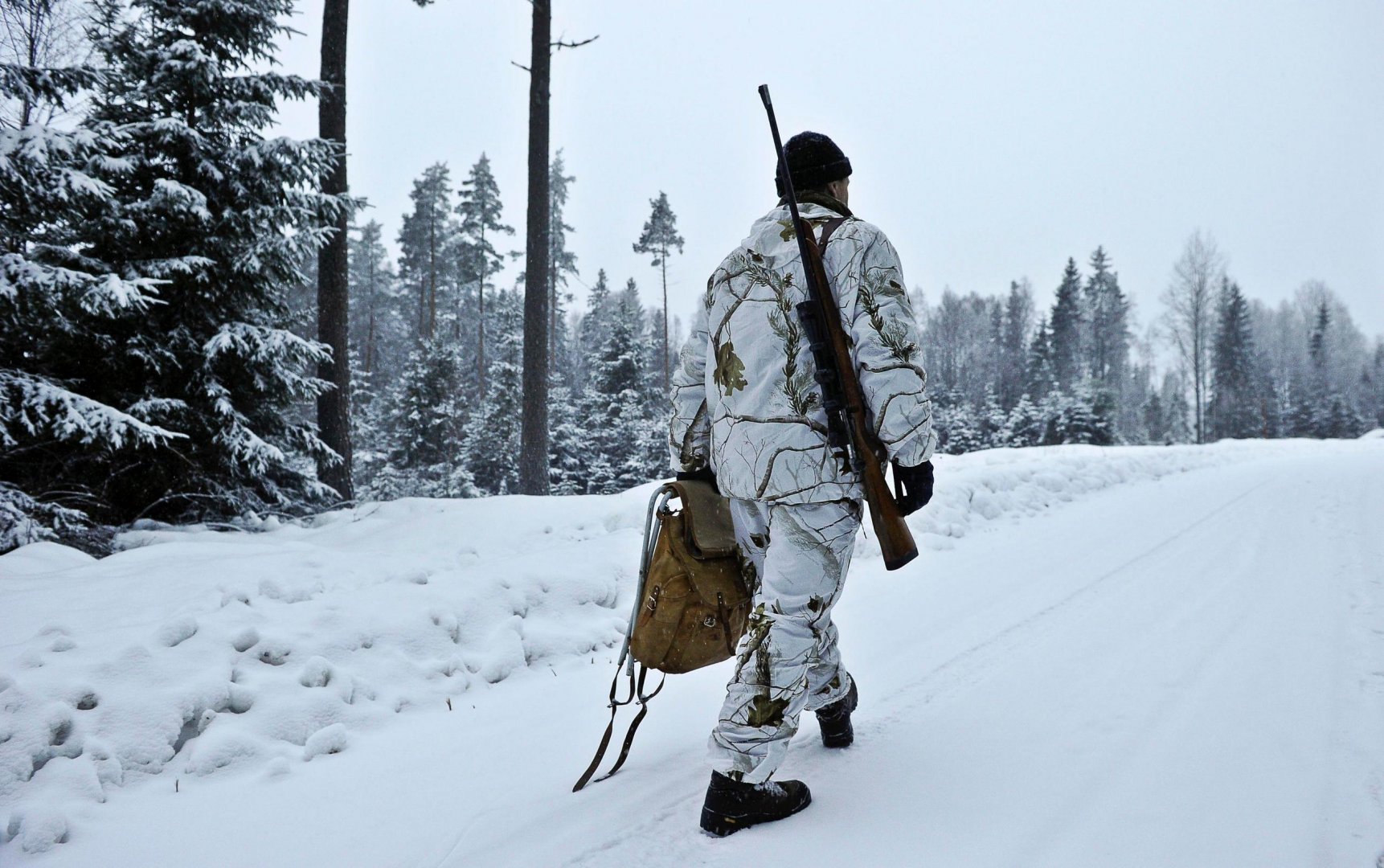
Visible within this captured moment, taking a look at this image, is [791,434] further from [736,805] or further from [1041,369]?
[1041,369]

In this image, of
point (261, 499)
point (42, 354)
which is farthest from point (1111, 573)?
point (42, 354)

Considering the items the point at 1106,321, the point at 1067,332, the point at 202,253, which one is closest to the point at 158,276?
the point at 202,253

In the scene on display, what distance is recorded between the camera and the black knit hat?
2.31 meters

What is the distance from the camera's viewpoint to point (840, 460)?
2100 mm

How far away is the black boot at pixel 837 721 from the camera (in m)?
2.42

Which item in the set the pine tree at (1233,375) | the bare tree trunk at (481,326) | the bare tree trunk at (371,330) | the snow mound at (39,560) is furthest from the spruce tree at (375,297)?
the pine tree at (1233,375)

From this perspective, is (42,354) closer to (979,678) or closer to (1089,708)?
(979,678)

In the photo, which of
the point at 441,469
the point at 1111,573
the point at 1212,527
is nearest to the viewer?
the point at 1111,573

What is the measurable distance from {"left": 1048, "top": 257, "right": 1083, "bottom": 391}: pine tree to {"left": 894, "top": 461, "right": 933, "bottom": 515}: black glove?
48.6 meters

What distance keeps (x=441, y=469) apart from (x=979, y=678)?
2143 centimetres

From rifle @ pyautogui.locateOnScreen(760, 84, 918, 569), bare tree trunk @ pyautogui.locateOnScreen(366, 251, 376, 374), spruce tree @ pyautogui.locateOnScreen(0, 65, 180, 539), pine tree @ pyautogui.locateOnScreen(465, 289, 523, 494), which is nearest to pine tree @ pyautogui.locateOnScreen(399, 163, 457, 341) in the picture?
bare tree trunk @ pyautogui.locateOnScreen(366, 251, 376, 374)

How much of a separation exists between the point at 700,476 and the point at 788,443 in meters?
0.47

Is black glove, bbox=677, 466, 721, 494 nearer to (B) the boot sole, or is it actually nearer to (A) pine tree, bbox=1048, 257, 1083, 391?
(B) the boot sole

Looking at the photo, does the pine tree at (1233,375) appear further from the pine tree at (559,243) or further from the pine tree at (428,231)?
the pine tree at (428,231)
